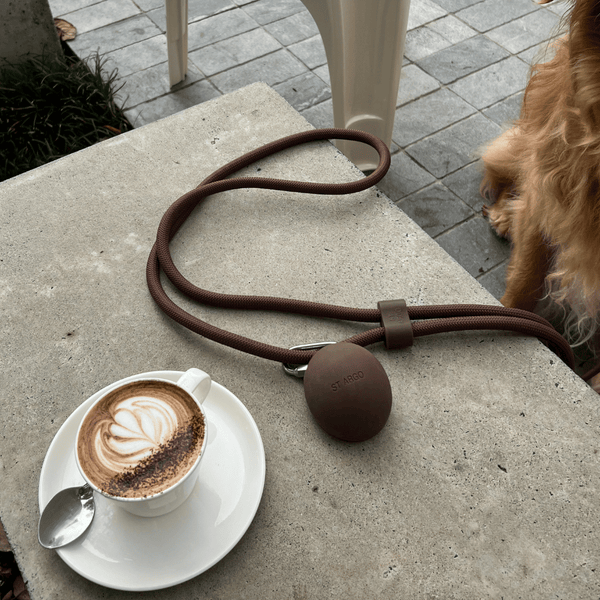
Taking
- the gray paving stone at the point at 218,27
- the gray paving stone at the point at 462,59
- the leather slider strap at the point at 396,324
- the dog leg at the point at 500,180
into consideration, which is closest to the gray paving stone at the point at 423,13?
the gray paving stone at the point at 462,59

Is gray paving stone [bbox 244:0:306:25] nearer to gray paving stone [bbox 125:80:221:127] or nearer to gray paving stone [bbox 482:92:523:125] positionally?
gray paving stone [bbox 125:80:221:127]

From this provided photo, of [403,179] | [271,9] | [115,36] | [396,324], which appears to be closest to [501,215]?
[403,179]

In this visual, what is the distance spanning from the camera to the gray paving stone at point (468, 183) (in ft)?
6.30

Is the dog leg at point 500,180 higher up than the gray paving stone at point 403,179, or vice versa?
the dog leg at point 500,180

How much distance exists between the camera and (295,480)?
75cm

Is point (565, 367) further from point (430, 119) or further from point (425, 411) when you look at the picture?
point (430, 119)

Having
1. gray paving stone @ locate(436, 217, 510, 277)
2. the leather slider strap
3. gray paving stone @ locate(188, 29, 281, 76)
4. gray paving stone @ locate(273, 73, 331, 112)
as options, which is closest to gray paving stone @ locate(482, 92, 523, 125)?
gray paving stone @ locate(436, 217, 510, 277)

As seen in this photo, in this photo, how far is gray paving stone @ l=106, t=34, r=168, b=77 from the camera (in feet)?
7.68

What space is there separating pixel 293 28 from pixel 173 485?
2418mm

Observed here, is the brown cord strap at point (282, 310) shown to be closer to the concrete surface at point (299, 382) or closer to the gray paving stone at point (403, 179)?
the concrete surface at point (299, 382)

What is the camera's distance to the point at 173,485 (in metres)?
0.60

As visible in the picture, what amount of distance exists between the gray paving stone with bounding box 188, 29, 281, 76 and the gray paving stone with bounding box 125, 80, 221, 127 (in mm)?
115

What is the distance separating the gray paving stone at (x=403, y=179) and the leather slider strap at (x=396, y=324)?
1127 mm

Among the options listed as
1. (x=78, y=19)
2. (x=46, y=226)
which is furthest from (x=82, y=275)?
(x=78, y=19)
